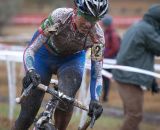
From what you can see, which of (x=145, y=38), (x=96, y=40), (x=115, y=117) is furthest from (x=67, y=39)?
(x=115, y=117)

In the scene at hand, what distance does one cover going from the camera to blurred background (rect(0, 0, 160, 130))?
11.3 meters

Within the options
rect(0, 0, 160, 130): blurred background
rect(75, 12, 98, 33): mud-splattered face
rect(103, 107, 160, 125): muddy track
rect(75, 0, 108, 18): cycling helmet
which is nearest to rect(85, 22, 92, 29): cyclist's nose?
rect(75, 12, 98, 33): mud-splattered face

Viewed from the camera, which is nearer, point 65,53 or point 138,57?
point 65,53

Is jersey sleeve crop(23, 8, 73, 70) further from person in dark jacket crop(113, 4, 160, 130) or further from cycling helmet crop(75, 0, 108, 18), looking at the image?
person in dark jacket crop(113, 4, 160, 130)

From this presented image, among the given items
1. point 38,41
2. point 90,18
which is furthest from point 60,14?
point 90,18

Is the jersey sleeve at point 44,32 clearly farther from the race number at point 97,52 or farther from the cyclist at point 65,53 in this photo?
the race number at point 97,52

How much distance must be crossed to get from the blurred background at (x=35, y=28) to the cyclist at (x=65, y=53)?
2276 mm

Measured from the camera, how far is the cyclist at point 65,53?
18.7 feet

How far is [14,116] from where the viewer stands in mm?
10375

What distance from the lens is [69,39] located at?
6066 mm

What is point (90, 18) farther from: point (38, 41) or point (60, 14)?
point (38, 41)

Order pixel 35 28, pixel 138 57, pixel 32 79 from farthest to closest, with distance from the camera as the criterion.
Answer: pixel 35 28 → pixel 138 57 → pixel 32 79

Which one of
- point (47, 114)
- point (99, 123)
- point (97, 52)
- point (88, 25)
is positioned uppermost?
point (88, 25)

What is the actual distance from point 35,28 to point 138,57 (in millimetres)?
27874
